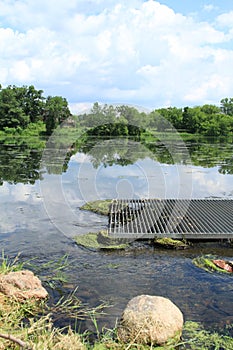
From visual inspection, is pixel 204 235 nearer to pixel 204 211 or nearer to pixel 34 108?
pixel 204 211

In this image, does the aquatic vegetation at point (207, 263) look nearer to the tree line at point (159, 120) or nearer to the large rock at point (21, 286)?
the large rock at point (21, 286)

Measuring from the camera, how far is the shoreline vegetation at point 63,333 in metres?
2.66

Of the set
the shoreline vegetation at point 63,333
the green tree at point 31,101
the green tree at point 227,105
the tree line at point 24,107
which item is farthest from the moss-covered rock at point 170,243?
the green tree at point 227,105

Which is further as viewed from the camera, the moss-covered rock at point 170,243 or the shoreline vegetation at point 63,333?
the moss-covered rock at point 170,243

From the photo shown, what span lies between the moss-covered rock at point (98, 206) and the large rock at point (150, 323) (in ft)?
13.1

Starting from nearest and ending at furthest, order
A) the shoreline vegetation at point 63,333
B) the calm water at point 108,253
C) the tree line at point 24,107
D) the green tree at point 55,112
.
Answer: the shoreline vegetation at point 63,333 < the calm water at point 108,253 < the green tree at point 55,112 < the tree line at point 24,107

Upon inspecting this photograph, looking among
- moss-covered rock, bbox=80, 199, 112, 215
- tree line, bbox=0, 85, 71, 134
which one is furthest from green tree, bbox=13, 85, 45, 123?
moss-covered rock, bbox=80, 199, 112, 215

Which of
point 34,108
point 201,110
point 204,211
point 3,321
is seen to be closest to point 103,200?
point 204,211

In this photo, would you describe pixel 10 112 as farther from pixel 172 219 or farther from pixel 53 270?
pixel 53 270

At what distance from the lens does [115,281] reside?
399cm

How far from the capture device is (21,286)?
139 inches

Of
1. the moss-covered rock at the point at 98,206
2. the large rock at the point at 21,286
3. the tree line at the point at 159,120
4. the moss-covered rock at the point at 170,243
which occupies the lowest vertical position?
the large rock at the point at 21,286

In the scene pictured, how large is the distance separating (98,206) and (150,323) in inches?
181

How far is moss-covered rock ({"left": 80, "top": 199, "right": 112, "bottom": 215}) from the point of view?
23.1ft
